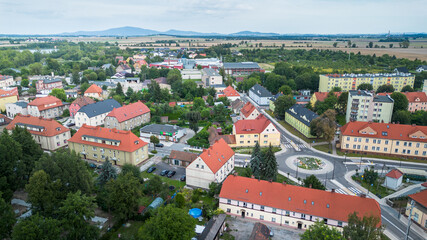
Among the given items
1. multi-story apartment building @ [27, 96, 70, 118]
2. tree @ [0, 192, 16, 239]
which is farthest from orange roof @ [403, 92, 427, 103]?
multi-story apartment building @ [27, 96, 70, 118]

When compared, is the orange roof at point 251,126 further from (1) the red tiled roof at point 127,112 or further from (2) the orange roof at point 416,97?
(2) the orange roof at point 416,97

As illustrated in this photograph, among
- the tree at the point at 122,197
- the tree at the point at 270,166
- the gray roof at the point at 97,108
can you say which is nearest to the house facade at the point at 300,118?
the tree at the point at 270,166

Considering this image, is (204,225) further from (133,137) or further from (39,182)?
(133,137)

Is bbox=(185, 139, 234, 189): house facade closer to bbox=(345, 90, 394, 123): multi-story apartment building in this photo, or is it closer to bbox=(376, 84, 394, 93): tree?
bbox=(345, 90, 394, 123): multi-story apartment building

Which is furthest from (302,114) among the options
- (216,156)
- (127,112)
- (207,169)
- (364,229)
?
(364,229)

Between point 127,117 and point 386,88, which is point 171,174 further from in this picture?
point 386,88

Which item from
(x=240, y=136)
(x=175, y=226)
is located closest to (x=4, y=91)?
(x=240, y=136)

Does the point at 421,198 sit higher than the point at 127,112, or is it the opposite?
the point at 127,112
